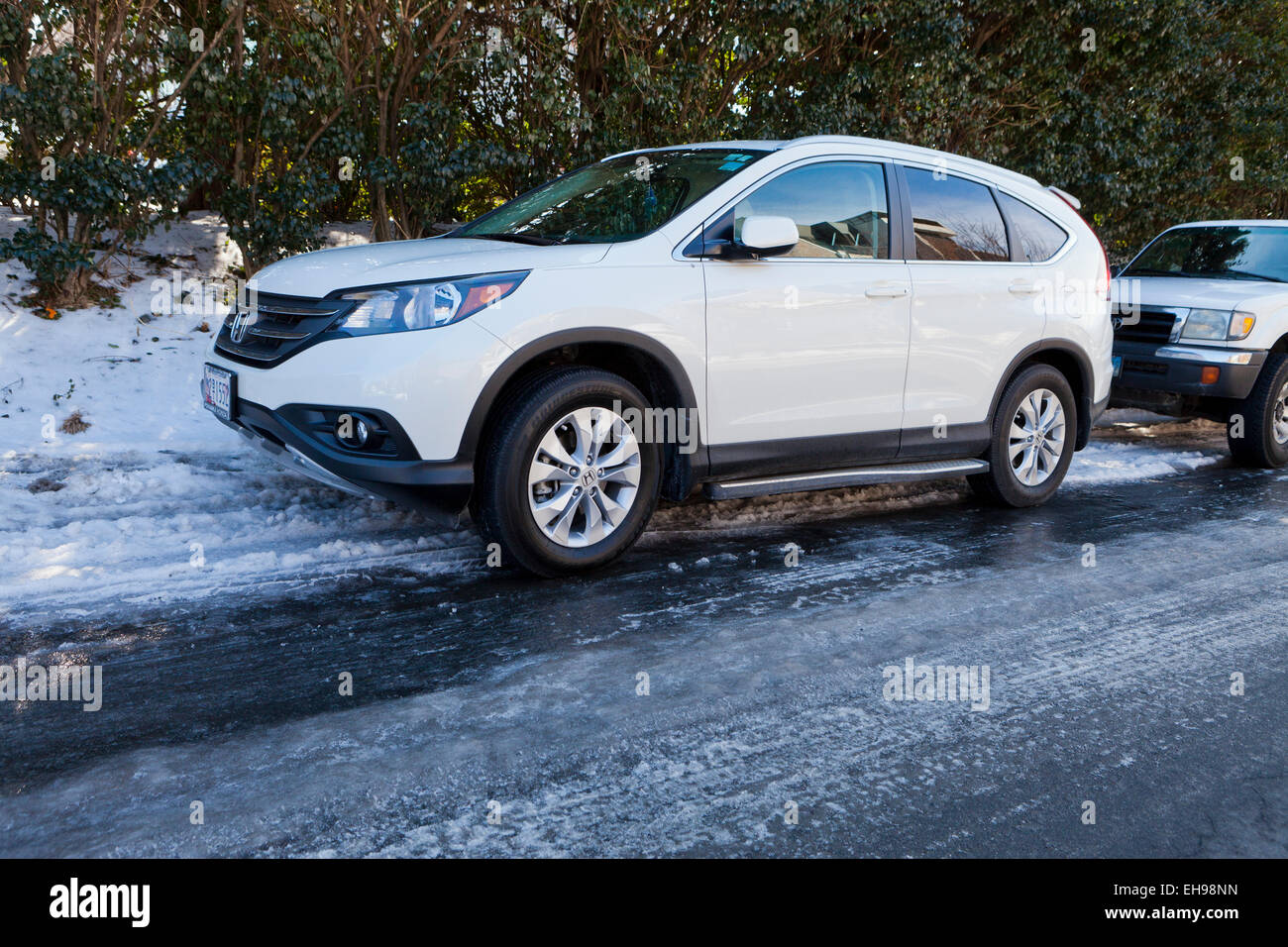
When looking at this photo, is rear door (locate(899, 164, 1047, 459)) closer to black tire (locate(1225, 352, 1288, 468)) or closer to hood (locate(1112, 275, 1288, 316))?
hood (locate(1112, 275, 1288, 316))

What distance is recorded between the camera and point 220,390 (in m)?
4.82

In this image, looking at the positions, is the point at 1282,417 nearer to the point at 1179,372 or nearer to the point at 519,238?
the point at 1179,372

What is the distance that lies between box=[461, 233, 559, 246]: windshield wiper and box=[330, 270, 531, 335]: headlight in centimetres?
71

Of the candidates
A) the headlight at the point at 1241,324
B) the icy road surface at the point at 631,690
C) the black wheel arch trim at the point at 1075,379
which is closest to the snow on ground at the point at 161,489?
the icy road surface at the point at 631,690

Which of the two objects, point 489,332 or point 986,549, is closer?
point 489,332

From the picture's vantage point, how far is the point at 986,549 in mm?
5582

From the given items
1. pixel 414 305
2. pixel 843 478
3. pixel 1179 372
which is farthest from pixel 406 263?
pixel 1179 372

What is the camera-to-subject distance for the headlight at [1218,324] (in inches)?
316

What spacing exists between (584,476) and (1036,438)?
3.15 m

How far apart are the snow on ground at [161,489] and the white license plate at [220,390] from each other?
599 millimetres

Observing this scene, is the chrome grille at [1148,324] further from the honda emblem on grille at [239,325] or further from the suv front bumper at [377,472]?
the honda emblem on grille at [239,325]
